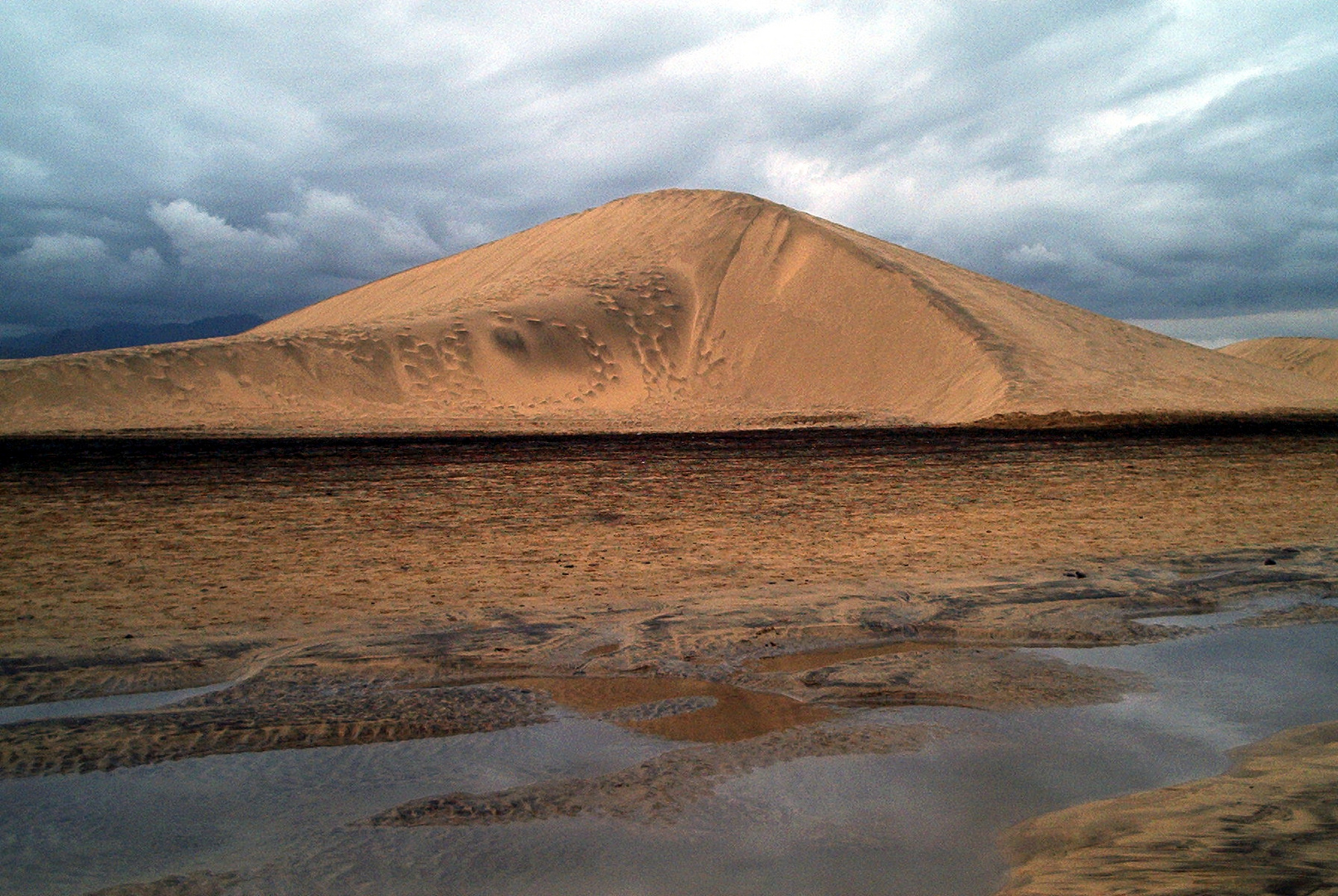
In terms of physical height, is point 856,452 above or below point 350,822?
above

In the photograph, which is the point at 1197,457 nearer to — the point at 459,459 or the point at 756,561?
the point at 756,561

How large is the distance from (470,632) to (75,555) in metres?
5.59

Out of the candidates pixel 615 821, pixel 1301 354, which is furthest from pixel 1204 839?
pixel 1301 354

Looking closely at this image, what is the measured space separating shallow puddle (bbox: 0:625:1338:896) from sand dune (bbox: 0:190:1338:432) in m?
23.5

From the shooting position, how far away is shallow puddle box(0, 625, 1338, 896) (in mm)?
4070

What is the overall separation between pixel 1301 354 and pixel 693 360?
132 meters

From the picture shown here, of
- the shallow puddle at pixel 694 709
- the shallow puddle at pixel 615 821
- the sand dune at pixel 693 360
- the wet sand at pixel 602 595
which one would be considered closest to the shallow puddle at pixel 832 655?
the wet sand at pixel 602 595

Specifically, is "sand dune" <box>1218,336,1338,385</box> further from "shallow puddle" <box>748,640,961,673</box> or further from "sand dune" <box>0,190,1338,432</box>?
"shallow puddle" <box>748,640,961,673</box>

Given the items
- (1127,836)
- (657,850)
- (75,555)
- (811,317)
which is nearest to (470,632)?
(657,850)

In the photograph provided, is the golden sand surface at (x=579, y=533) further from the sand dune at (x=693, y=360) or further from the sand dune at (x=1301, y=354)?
the sand dune at (x=1301, y=354)

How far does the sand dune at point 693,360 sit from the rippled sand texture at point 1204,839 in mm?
24741

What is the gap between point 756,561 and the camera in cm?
1020

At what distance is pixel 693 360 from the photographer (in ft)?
148

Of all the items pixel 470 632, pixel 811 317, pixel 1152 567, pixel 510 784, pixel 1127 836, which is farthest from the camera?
pixel 811 317
